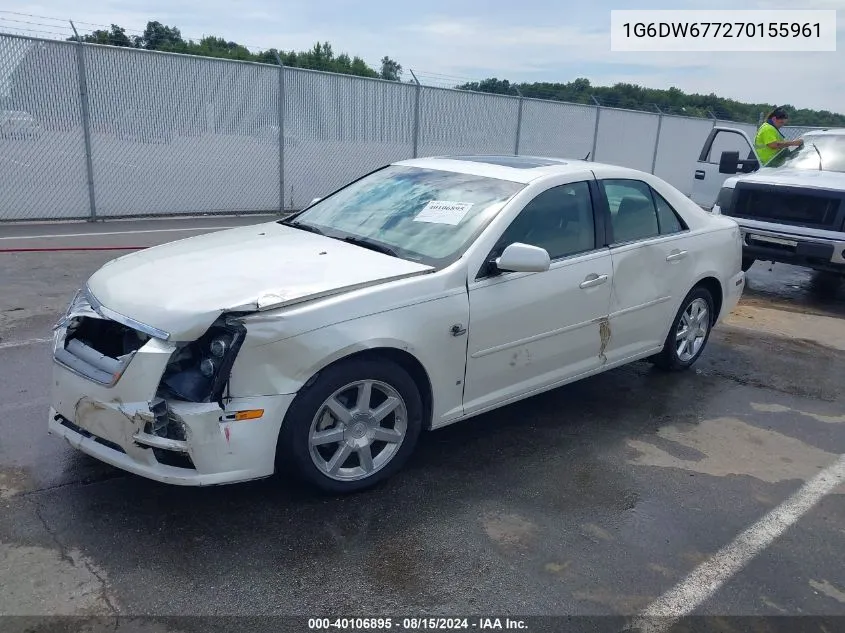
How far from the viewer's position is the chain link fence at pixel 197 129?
1070 cm

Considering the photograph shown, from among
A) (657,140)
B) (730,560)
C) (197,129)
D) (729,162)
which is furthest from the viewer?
(657,140)

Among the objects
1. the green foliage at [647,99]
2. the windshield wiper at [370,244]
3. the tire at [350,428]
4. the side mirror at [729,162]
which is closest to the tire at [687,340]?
the windshield wiper at [370,244]

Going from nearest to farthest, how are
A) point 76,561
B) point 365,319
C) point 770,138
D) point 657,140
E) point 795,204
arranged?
point 76,561 < point 365,319 < point 795,204 < point 770,138 < point 657,140

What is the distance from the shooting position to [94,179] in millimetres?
11359

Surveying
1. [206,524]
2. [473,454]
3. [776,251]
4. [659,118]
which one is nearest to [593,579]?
[473,454]

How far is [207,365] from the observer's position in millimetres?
3123

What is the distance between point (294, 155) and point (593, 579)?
12.0 meters

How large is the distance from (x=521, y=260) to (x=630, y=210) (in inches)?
61.7

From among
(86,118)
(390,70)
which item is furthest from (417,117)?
(86,118)

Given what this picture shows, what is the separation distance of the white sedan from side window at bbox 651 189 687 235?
0.02m

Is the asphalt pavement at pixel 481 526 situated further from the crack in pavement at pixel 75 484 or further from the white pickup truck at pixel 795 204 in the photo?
the white pickup truck at pixel 795 204

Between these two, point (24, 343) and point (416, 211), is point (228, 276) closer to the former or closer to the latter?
point (416, 211)

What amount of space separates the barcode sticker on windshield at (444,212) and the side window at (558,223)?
0.31 metres

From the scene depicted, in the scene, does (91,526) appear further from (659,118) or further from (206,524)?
(659,118)
